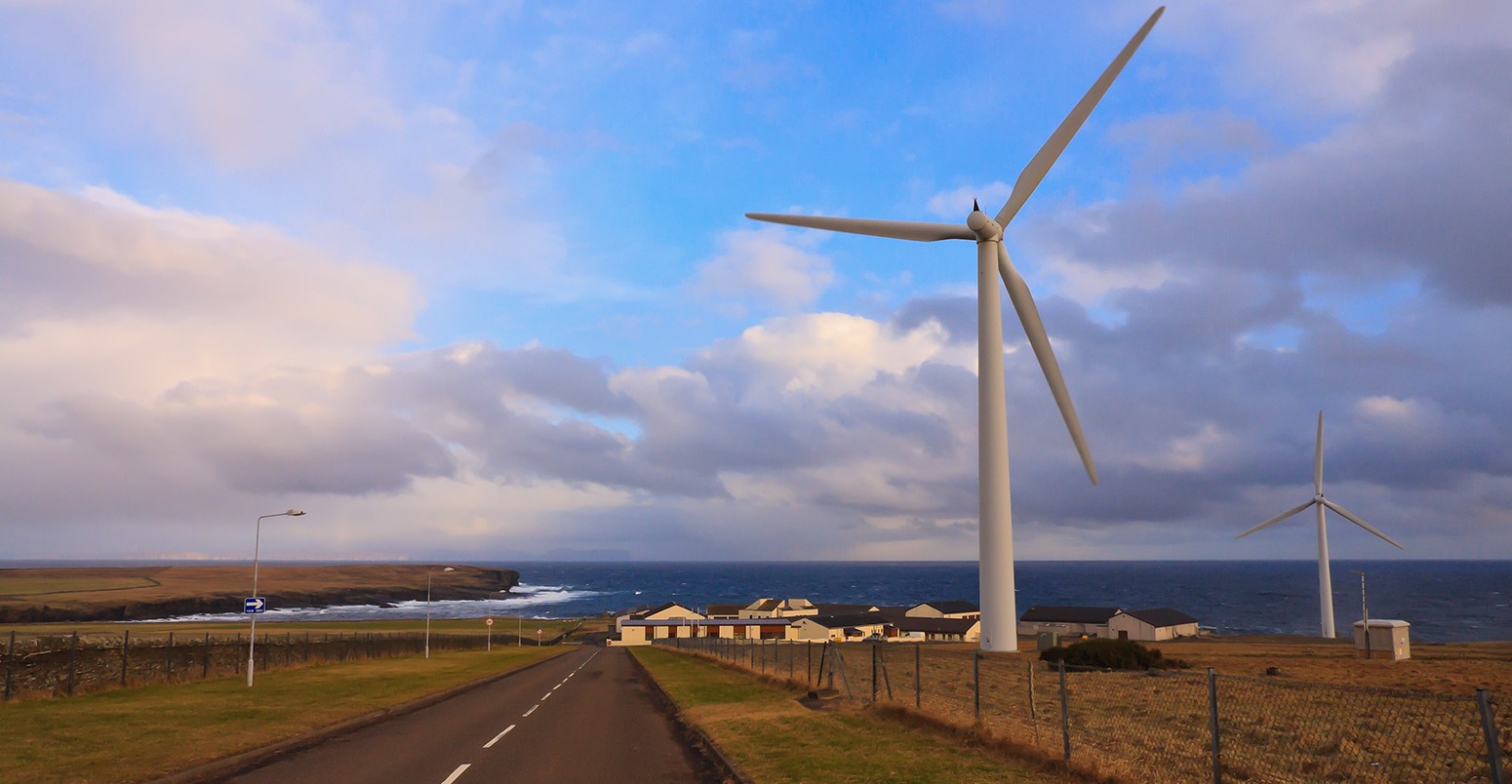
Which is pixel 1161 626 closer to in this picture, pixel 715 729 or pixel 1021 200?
pixel 1021 200

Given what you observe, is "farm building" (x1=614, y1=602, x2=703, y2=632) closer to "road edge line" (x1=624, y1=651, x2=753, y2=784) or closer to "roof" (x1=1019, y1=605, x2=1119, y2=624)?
"roof" (x1=1019, y1=605, x2=1119, y2=624)

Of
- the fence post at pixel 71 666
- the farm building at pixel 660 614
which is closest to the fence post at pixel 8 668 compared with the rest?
the fence post at pixel 71 666

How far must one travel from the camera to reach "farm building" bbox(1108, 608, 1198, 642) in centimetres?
11412

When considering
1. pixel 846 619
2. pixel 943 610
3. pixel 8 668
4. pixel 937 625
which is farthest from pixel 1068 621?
pixel 8 668

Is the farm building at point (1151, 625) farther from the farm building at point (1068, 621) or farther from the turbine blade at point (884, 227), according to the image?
the turbine blade at point (884, 227)

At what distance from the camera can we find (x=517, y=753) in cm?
1730

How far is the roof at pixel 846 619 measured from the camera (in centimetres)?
13338

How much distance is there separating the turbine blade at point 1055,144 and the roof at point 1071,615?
10540cm

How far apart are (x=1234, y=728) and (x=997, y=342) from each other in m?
12.7

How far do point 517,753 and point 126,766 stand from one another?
23.2ft

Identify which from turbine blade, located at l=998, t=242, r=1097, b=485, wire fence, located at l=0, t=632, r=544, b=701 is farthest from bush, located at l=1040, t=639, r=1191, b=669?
wire fence, located at l=0, t=632, r=544, b=701

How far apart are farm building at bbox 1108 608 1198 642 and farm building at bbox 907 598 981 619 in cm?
2363

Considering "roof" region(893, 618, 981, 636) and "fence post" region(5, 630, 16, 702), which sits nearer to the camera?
"fence post" region(5, 630, 16, 702)

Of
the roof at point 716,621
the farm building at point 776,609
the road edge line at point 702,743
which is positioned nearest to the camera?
the road edge line at point 702,743
